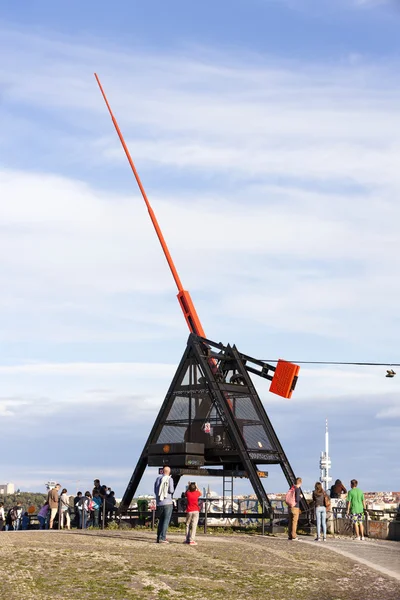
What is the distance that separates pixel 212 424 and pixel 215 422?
0.12 m

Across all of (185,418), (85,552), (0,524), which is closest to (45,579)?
(85,552)

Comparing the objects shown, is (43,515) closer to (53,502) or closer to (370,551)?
(53,502)

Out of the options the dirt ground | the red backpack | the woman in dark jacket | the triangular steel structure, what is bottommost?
the dirt ground

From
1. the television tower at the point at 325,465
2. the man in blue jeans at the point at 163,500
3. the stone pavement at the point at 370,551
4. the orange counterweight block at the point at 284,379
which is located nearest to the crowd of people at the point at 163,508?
the man in blue jeans at the point at 163,500

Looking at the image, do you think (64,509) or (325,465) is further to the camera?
(325,465)

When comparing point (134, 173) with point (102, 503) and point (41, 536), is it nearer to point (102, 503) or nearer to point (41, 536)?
point (102, 503)

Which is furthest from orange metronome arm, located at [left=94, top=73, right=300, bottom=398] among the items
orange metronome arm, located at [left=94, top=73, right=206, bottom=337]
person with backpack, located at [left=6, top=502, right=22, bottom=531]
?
person with backpack, located at [left=6, top=502, right=22, bottom=531]

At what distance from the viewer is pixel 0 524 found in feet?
109

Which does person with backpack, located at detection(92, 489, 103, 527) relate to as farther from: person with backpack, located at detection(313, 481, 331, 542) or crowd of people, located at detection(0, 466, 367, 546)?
person with backpack, located at detection(313, 481, 331, 542)

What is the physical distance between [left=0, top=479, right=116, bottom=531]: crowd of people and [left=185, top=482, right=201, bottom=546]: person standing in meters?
6.75

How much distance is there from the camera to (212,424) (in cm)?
3058

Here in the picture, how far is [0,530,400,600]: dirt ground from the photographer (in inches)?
603

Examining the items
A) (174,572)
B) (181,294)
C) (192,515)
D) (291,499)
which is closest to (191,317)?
(181,294)

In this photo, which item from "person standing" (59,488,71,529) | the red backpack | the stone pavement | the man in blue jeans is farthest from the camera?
"person standing" (59,488,71,529)
